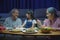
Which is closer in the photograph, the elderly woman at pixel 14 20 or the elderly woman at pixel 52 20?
the elderly woman at pixel 52 20

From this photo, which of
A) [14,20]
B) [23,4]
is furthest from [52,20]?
[23,4]

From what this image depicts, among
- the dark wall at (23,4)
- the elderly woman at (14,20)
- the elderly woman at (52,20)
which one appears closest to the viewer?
the elderly woman at (52,20)

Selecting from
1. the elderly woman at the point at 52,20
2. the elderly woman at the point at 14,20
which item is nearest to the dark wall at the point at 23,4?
the elderly woman at the point at 14,20

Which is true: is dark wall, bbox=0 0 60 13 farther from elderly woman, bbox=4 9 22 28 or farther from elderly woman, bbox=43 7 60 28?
elderly woman, bbox=43 7 60 28

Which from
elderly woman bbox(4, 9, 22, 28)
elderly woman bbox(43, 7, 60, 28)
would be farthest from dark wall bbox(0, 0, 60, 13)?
elderly woman bbox(43, 7, 60, 28)

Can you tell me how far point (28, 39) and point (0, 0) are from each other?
276 centimetres

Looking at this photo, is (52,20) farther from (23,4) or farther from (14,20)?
(23,4)

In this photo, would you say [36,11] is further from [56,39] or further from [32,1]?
[56,39]

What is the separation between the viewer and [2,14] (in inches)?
210

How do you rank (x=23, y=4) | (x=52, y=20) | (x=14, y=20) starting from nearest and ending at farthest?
(x=52, y=20) < (x=14, y=20) < (x=23, y=4)

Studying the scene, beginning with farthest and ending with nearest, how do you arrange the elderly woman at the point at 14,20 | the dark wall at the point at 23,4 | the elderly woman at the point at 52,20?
the dark wall at the point at 23,4
the elderly woman at the point at 14,20
the elderly woman at the point at 52,20

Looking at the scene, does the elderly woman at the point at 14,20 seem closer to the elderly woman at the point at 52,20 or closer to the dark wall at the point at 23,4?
the elderly woman at the point at 52,20

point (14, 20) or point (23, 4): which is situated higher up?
point (23, 4)

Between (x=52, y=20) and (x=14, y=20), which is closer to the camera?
(x=52, y=20)
